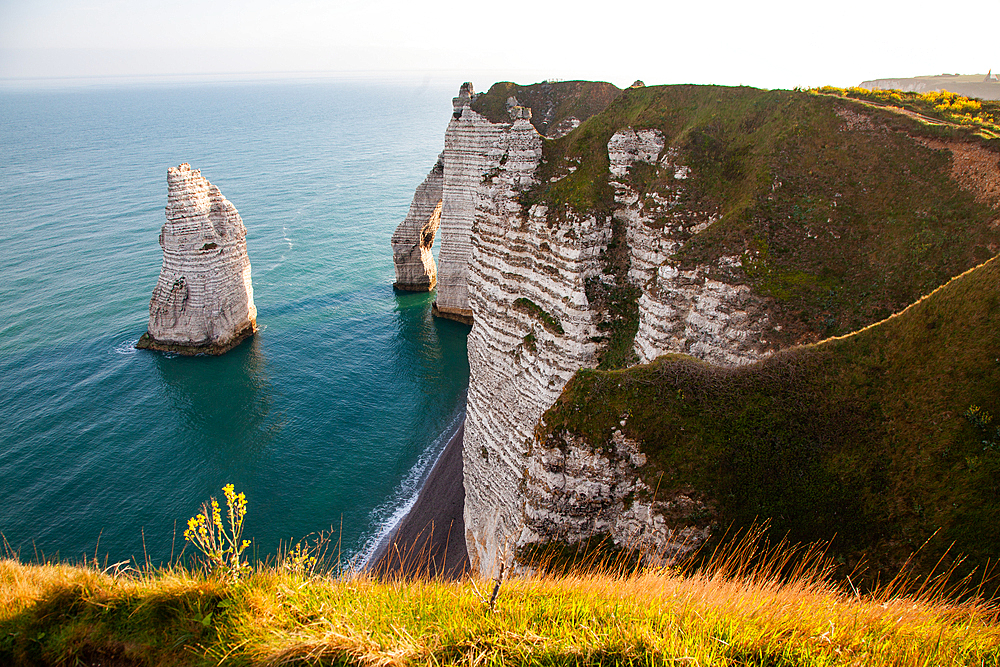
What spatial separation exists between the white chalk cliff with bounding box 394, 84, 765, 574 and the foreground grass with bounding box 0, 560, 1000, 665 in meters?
6.03

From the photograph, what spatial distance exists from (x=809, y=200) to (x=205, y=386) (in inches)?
1718

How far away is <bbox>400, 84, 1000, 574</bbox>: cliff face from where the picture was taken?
48.3 ft

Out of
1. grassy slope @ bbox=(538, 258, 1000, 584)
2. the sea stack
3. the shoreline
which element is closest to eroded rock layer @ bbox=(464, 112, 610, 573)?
the shoreline

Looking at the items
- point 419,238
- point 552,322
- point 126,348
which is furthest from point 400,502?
point 419,238

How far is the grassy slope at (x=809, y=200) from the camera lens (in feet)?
57.9

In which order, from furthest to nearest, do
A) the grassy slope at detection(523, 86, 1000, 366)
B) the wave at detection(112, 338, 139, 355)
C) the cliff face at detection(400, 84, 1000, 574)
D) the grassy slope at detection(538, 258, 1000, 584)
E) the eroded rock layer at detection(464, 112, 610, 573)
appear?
the wave at detection(112, 338, 139, 355) → the eroded rock layer at detection(464, 112, 610, 573) → the grassy slope at detection(523, 86, 1000, 366) → the cliff face at detection(400, 84, 1000, 574) → the grassy slope at detection(538, 258, 1000, 584)

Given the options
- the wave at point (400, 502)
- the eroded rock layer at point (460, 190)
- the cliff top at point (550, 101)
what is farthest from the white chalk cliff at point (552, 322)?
the cliff top at point (550, 101)

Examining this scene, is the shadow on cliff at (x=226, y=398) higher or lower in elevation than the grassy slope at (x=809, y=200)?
lower

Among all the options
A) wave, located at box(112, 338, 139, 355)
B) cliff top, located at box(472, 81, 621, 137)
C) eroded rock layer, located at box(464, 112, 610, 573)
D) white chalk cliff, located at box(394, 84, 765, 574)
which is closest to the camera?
white chalk cliff, located at box(394, 84, 765, 574)

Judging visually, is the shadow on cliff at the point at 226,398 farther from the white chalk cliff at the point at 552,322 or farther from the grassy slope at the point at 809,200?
the grassy slope at the point at 809,200

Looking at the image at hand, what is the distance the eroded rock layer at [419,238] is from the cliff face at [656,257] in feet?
104

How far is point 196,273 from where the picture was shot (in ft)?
147

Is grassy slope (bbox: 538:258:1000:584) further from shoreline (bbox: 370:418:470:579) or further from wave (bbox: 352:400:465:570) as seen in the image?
wave (bbox: 352:400:465:570)

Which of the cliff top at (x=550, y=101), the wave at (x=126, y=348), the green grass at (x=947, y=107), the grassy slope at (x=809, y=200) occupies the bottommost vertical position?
the wave at (x=126, y=348)
